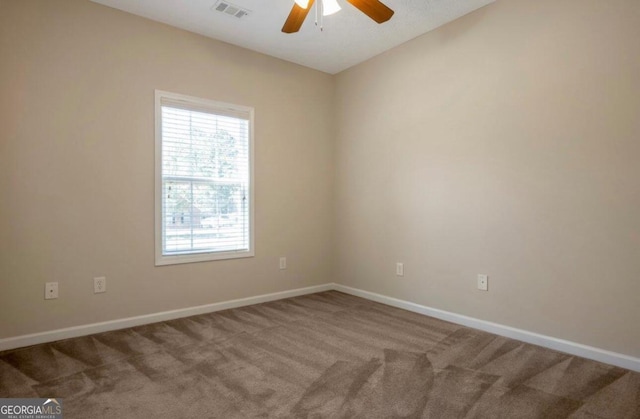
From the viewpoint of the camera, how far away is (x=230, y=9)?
3.06m

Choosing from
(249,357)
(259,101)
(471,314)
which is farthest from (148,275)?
(471,314)

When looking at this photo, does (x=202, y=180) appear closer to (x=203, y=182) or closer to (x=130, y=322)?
(x=203, y=182)

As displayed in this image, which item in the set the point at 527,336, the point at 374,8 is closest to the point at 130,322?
the point at 374,8

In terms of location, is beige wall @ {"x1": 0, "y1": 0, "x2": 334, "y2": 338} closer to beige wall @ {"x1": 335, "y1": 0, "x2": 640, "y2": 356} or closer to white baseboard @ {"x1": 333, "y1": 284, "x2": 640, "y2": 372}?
beige wall @ {"x1": 335, "y1": 0, "x2": 640, "y2": 356}

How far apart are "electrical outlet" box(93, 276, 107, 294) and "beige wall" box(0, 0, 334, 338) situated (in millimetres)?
35

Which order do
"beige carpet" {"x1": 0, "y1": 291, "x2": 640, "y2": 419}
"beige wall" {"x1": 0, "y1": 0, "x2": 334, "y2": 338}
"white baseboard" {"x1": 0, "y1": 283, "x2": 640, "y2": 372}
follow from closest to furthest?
"beige carpet" {"x1": 0, "y1": 291, "x2": 640, "y2": 419}, "white baseboard" {"x1": 0, "y1": 283, "x2": 640, "y2": 372}, "beige wall" {"x1": 0, "y1": 0, "x2": 334, "y2": 338}

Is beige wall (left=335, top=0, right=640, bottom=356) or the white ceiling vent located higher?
the white ceiling vent

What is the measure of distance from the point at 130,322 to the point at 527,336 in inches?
127

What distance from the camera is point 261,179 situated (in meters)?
3.95

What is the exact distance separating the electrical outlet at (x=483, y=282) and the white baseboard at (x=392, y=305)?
0.91 feet

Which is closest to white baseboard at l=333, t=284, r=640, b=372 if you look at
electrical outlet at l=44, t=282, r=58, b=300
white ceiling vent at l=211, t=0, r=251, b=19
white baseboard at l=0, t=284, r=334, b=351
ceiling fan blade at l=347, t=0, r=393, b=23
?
white baseboard at l=0, t=284, r=334, b=351

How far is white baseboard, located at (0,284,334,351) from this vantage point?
267 cm

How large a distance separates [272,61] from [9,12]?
2214 mm

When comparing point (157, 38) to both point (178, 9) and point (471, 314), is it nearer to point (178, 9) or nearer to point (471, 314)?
point (178, 9)
